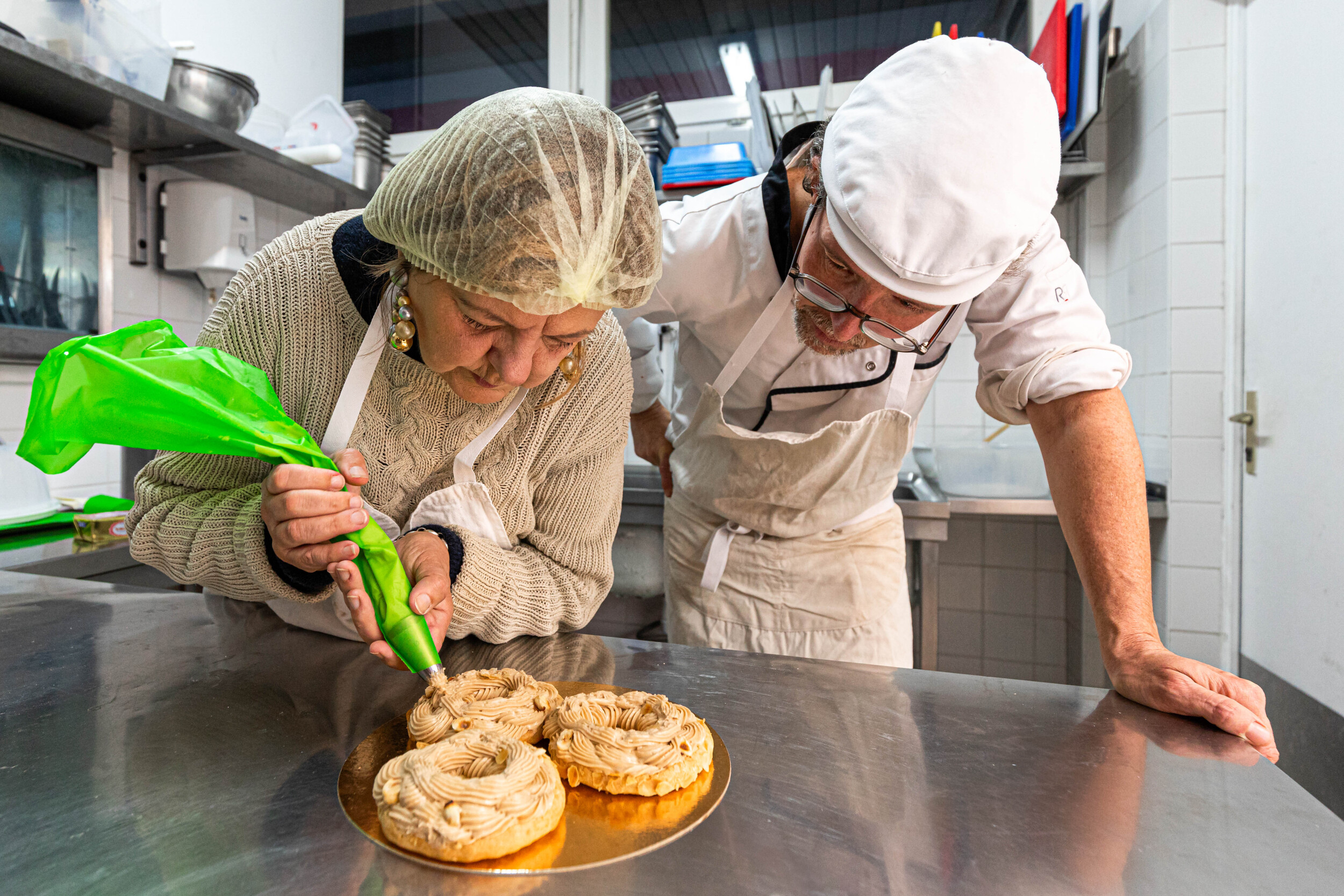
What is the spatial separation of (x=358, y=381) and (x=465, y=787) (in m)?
0.63

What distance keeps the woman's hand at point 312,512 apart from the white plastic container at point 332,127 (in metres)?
2.44

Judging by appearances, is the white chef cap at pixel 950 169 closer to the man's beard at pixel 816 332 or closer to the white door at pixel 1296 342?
the man's beard at pixel 816 332

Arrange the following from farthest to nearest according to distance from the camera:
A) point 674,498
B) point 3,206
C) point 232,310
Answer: point 3,206, point 674,498, point 232,310

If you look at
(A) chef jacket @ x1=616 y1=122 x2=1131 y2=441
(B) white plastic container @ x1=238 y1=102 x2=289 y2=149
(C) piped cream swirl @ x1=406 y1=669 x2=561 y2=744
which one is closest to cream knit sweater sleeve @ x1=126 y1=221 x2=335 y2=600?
(C) piped cream swirl @ x1=406 y1=669 x2=561 y2=744

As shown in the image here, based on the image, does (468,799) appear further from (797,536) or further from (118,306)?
(118,306)

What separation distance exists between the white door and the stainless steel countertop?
133 centimetres

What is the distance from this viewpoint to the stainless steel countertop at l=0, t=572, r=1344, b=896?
2.17ft

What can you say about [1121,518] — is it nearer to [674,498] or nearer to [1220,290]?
[674,498]

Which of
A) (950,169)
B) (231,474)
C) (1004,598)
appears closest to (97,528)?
(231,474)

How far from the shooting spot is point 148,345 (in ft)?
3.09

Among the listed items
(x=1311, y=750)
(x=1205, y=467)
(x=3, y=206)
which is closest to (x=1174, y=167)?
(x=1205, y=467)

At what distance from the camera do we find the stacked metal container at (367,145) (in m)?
3.04

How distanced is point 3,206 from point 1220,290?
3.48 metres

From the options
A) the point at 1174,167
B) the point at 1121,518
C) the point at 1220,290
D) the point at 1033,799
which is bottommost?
the point at 1033,799
